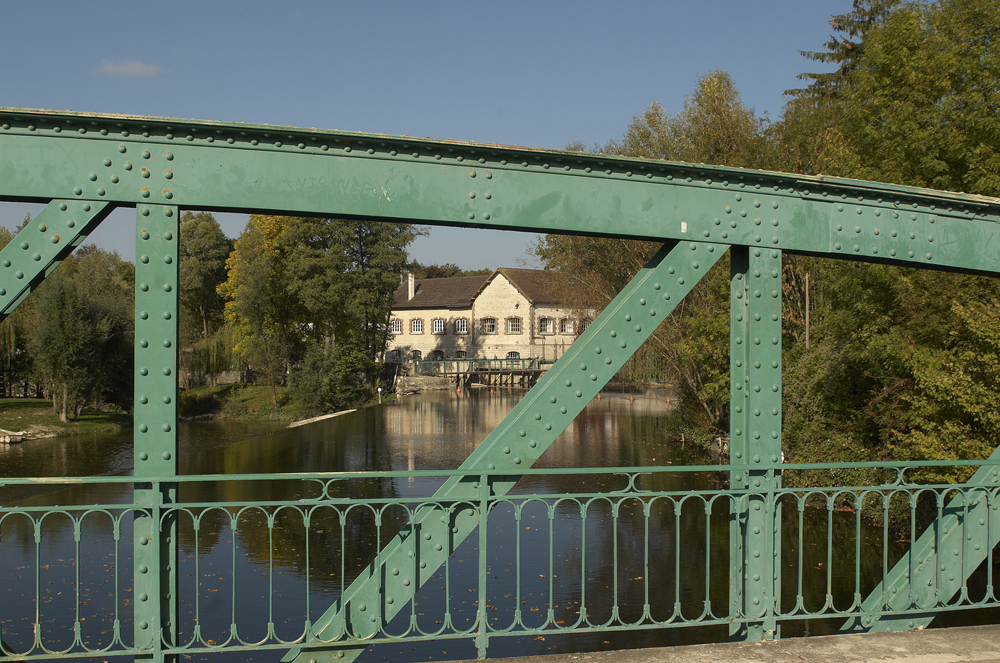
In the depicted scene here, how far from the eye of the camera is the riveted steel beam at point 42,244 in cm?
364

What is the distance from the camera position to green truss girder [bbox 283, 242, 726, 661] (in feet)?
13.2

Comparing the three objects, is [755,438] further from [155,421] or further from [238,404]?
[238,404]

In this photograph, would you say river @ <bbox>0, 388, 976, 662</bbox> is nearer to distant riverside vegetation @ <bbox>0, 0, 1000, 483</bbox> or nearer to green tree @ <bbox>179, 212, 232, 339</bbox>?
distant riverside vegetation @ <bbox>0, 0, 1000, 483</bbox>

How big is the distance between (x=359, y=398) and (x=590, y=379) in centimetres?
3805

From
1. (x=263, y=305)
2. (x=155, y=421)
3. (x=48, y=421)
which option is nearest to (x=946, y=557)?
(x=155, y=421)

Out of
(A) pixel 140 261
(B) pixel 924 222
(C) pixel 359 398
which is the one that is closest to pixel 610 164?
(B) pixel 924 222

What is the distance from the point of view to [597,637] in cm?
898

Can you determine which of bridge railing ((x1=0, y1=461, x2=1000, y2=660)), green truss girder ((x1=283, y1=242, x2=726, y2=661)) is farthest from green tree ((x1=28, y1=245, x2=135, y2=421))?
green truss girder ((x1=283, y1=242, x2=726, y2=661))

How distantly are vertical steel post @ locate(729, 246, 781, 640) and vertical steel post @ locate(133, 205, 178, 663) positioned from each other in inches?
127

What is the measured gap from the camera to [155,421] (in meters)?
3.84

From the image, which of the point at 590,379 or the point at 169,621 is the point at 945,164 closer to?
the point at 590,379

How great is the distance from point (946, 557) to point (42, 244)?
19.1 ft

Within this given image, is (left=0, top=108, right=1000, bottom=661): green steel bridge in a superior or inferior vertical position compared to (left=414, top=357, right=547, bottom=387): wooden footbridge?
superior

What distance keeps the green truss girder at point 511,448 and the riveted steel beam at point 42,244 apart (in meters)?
2.29
